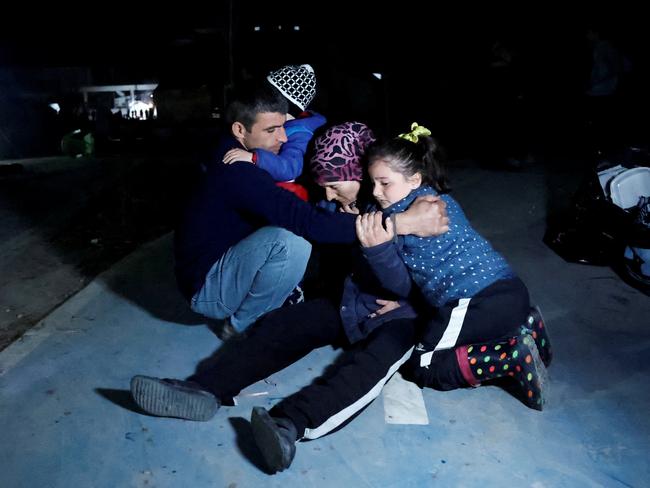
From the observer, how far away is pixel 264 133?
2850 millimetres

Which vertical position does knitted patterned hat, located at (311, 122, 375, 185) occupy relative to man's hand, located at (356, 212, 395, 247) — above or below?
above

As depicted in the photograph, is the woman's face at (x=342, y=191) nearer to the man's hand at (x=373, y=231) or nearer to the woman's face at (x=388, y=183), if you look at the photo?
the woman's face at (x=388, y=183)

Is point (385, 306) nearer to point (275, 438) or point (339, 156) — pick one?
point (339, 156)

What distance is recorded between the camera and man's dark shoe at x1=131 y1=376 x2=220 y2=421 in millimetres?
2152

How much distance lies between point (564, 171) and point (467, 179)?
1.22 m

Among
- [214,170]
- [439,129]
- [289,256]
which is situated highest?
[214,170]

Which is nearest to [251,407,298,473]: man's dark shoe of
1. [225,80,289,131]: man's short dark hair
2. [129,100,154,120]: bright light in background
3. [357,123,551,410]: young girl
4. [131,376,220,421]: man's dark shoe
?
[131,376,220,421]: man's dark shoe

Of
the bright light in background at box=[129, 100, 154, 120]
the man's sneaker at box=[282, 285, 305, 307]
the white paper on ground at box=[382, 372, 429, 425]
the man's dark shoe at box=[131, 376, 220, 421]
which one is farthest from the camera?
the bright light in background at box=[129, 100, 154, 120]

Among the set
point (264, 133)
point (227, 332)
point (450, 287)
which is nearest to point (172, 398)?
point (227, 332)

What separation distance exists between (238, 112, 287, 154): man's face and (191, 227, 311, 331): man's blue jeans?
1.57 feet

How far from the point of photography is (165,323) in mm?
3168

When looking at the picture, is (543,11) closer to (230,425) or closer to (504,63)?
(504,63)

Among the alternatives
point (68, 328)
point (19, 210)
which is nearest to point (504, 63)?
point (19, 210)

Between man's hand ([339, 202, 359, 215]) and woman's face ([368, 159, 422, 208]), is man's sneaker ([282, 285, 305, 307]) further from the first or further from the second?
woman's face ([368, 159, 422, 208])
